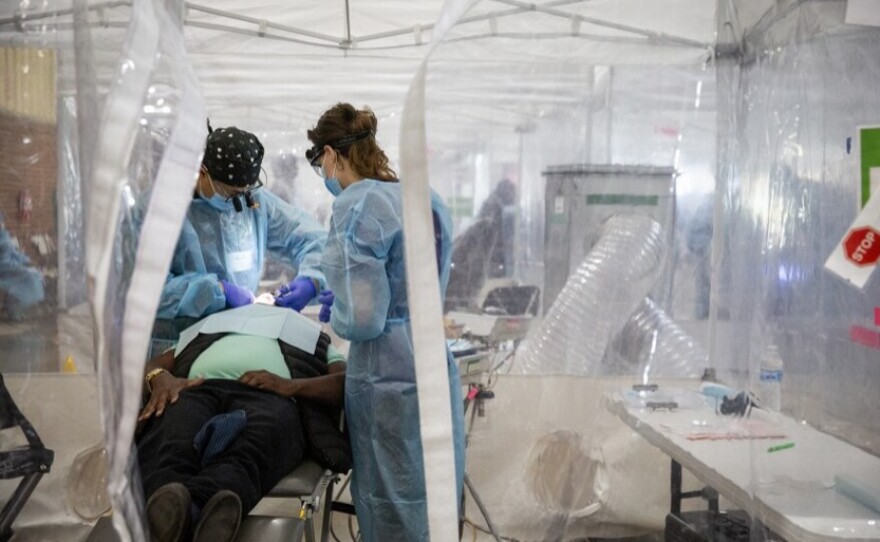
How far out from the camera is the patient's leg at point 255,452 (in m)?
1.28

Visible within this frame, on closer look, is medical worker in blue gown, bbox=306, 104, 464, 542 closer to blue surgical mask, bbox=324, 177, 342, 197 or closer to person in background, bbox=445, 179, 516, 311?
blue surgical mask, bbox=324, 177, 342, 197

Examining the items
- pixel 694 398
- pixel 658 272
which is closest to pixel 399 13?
pixel 658 272

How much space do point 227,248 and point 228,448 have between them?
2.01ft

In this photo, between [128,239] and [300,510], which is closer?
[128,239]

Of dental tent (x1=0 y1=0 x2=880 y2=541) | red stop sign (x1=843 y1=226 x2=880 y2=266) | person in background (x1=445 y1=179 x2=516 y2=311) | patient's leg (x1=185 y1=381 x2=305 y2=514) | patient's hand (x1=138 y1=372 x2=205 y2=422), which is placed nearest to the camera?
dental tent (x1=0 y1=0 x2=880 y2=541)

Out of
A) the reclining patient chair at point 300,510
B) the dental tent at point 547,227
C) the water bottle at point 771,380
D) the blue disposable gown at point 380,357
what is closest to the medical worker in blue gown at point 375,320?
the blue disposable gown at point 380,357

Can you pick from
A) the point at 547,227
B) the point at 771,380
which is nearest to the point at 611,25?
the point at 547,227

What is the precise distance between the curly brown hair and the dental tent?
0.18 m

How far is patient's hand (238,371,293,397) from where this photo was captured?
158 cm

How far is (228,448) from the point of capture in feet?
4.56

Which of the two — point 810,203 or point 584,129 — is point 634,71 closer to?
point 584,129

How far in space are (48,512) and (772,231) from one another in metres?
1.49

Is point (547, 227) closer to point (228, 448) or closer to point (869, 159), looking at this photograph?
point (869, 159)

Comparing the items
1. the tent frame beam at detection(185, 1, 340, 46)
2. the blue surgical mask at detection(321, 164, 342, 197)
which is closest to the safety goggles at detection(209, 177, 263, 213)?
the blue surgical mask at detection(321, 164, 342, 197)
